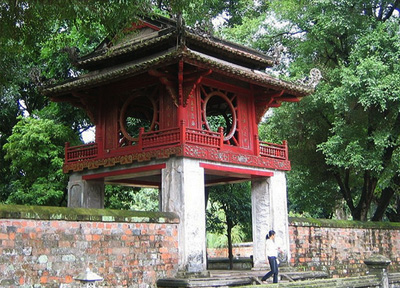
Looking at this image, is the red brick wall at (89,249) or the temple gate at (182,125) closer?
the red brick wall at (89,249)

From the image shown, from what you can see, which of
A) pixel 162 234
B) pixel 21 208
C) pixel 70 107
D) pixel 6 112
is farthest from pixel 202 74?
pixel 6 112

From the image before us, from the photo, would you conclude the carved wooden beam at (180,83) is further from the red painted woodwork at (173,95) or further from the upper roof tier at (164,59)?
the upper roof tier at (164,59)

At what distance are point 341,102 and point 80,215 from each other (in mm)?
10491

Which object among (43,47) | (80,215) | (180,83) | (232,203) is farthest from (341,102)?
(43,47)

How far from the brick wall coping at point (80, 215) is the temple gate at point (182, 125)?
0.78 meters

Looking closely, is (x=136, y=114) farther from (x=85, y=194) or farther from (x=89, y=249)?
(x=89, y=249)

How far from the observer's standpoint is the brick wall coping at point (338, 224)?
17.3 metres

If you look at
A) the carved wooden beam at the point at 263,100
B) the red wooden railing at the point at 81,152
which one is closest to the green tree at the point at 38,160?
the red wooden railing at the point at 81,152

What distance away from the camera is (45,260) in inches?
429

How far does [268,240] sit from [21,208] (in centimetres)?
592

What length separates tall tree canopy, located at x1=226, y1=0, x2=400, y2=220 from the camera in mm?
18458

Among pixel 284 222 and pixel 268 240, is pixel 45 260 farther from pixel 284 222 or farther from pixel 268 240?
pixel 284 222

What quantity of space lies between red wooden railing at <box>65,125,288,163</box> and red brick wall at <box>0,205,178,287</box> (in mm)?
A: 2121

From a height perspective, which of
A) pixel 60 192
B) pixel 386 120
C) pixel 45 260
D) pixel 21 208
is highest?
pixel 386 120
